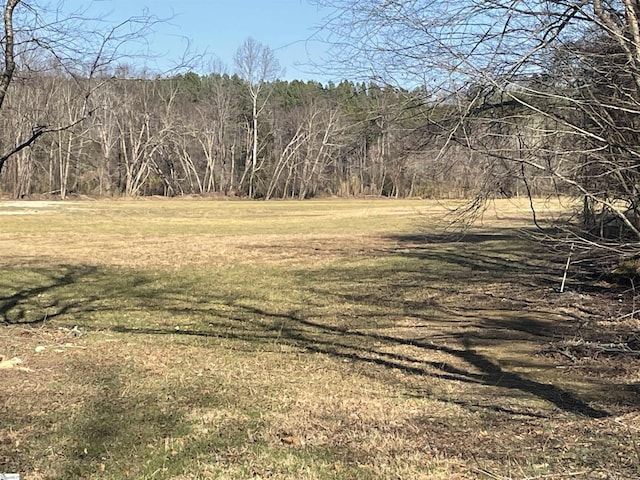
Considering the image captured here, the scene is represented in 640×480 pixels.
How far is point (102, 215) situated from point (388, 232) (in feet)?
66.3

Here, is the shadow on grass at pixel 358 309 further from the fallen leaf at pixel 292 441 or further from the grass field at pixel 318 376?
the fallen leaf at pixel 292 441

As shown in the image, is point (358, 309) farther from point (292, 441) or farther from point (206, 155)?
point (206, 155)

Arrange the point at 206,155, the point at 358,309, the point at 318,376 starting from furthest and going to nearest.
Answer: the point at 206,155 < the point at 358,309 < the point at 318,376

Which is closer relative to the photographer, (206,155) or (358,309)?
(358,309)

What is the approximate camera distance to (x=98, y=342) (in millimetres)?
7695

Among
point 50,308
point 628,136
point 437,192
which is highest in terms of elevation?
point 628,136

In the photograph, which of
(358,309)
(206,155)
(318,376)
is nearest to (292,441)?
(318,376)

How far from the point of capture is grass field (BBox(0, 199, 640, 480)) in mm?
4102

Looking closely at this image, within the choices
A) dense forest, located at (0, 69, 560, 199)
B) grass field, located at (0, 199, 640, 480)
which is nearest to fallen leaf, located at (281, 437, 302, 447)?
grass field, located at (0, 199, 640, 480)

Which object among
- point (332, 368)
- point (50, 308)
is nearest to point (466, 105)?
point (332, 368)

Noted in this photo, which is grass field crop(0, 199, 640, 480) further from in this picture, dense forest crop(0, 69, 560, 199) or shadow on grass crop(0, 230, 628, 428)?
dense forest crop(0, 69, 560, 199)

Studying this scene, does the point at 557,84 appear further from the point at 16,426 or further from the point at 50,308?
the point at 50,308

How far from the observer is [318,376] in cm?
648

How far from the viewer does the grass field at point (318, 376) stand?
410 centimetres
